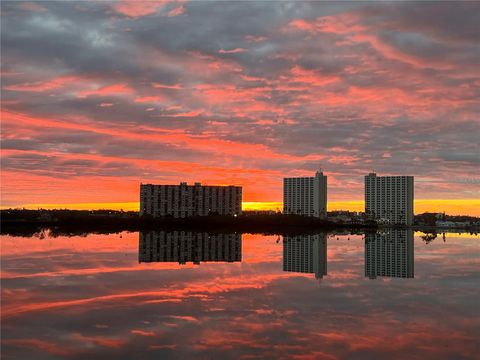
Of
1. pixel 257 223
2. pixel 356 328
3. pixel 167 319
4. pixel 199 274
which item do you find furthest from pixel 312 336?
pixel 257 223

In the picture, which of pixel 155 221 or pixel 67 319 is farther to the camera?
pixel 155 221

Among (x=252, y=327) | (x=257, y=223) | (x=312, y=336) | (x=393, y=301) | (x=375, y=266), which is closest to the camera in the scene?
(x=312, y=336)

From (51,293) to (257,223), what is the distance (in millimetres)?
148566

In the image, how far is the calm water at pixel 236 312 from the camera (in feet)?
55.5

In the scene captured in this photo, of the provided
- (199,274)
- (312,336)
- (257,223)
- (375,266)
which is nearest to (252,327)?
(312,336)

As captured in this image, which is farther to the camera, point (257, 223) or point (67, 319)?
point (257, 223)

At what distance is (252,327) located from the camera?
19734mm

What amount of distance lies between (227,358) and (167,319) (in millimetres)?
5641

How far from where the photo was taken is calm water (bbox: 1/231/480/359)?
16906 millimetres

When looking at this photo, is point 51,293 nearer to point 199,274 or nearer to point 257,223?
point 199,274

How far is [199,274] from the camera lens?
36062 mm

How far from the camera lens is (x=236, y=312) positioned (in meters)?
22.5

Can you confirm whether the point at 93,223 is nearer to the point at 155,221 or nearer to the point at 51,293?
the point at 155,221

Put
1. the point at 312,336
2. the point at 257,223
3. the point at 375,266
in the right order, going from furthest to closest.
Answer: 1. the point at 257,223
2. the point at 375,266
3. the point at 312,336
